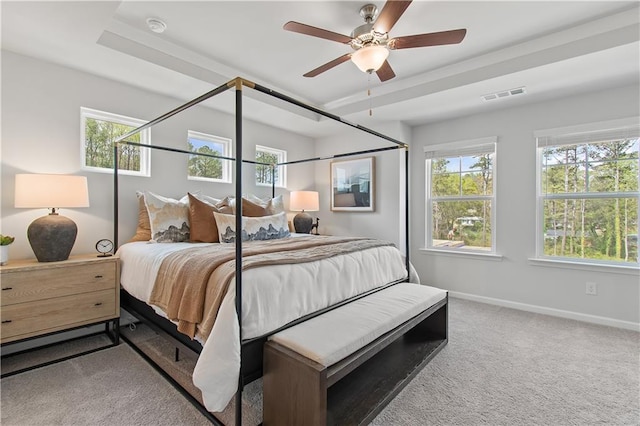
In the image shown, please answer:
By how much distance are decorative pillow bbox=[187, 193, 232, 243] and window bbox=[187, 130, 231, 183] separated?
807mm

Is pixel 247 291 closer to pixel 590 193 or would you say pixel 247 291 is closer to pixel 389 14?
pixel 389 14

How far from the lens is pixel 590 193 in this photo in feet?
11.0

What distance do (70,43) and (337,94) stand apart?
9.04 ft

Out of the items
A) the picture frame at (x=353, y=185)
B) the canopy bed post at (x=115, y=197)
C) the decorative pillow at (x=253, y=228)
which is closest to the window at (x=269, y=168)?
the picture frame at (x=353, y=185)

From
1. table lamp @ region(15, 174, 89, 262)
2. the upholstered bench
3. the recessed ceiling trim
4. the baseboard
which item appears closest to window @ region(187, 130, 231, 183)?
table lamp @ region(15, 174, 89, 262)

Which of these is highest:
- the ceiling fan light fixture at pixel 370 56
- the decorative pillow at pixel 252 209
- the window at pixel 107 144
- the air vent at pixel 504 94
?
the air vent at pixel 504 94

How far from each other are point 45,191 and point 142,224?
2.82 feet

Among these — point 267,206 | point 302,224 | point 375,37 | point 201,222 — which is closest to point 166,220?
point 201,222

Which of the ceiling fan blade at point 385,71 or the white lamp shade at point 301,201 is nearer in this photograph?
the ceiling fan blade at point 385,71

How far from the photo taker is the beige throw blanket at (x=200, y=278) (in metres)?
1.66

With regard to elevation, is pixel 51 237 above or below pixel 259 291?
above

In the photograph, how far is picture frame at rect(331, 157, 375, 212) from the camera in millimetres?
4645

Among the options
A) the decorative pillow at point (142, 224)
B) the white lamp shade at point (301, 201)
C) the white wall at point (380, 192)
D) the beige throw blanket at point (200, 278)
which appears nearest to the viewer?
the beige throw blanket at point (200, 278)

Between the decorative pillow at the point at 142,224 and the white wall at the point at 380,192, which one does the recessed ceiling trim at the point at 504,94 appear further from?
the decorative pillow at the point at 142,224
